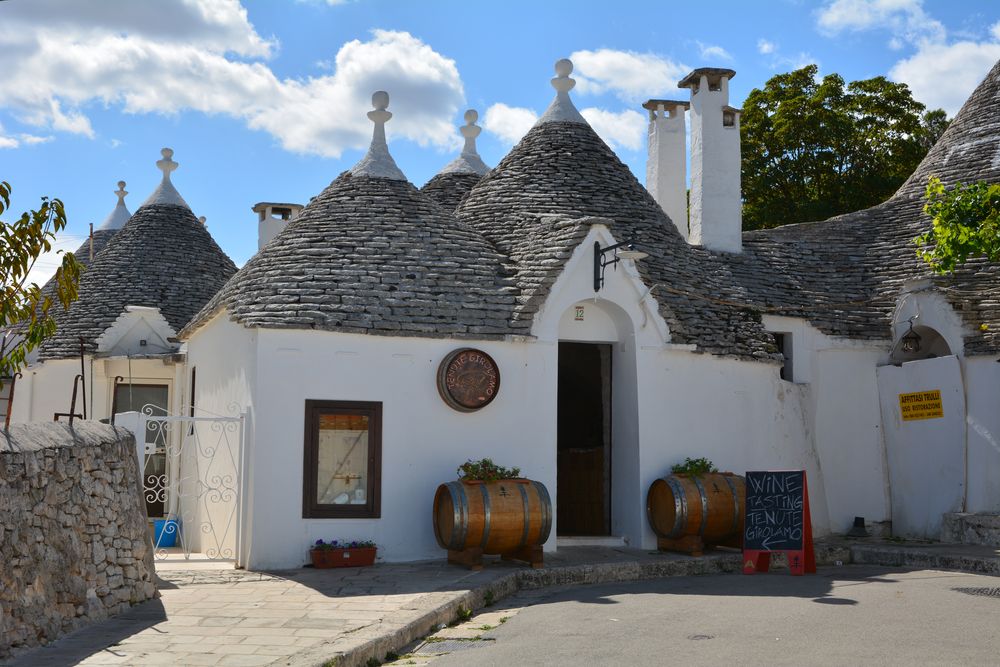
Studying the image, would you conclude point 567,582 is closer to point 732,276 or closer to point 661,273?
point 661,273

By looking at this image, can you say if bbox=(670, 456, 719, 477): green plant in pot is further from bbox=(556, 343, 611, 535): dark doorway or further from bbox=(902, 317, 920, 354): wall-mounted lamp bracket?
bbox=(902, 317, 920, 354): wall-mounted lamp bracket

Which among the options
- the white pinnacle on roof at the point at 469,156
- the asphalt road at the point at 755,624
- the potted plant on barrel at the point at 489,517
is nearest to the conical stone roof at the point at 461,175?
the white pinnacle on roof at the point at 469,156

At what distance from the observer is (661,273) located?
14.9m

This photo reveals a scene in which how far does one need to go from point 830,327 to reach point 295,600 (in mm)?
10056

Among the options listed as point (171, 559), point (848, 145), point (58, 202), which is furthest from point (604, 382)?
point (848, 145)

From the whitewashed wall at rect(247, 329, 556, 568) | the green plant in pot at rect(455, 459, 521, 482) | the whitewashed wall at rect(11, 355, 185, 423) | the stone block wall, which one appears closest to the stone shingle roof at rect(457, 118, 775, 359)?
the whitewashed wall at rect(247, 329, 556, 568)

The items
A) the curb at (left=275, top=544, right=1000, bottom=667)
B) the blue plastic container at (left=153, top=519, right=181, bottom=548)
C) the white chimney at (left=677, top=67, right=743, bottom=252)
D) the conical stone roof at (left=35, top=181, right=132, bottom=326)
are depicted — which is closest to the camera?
the curb at (left=275, top=544, right=1000, bottom=667)

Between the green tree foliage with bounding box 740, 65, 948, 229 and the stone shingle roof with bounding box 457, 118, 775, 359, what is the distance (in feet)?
47.4

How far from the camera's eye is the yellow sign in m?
15.0

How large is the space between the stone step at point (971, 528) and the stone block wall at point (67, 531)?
1063 centimetres

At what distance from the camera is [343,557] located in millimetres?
11633

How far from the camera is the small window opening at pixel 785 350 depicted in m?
16.3

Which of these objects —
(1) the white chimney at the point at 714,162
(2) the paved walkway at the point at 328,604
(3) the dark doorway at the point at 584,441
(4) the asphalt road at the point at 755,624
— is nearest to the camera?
(2) the paved walkway at the point at 328,604

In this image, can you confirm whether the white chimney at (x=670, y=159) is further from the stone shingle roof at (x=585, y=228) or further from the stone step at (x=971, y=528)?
the stone step at (x=971, y=528)
